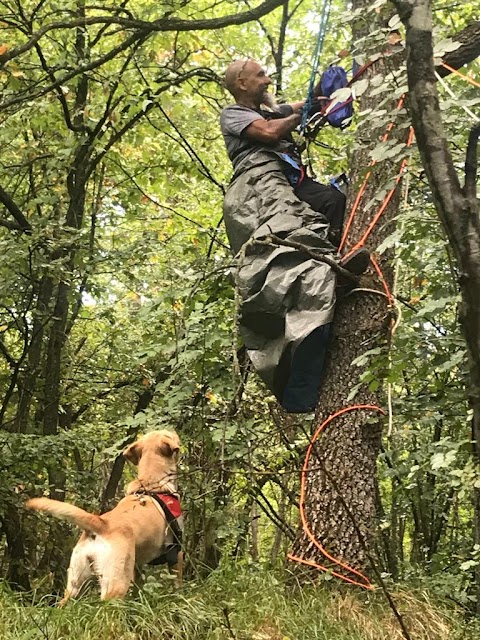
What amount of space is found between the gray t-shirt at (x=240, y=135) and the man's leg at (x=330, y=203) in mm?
312

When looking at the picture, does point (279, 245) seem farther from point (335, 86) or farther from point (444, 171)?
point (444, 171)

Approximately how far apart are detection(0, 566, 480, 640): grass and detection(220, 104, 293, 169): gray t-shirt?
2.33m

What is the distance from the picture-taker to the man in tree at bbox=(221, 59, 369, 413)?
337cm

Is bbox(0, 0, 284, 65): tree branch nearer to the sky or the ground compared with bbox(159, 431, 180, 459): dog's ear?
nearer to the sky

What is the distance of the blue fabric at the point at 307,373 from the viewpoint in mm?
3449

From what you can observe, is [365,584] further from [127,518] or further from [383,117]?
[383,117]

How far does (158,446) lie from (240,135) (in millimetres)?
2245

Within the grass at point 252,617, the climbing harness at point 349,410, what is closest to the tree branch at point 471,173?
the climbing harness at point 349,410

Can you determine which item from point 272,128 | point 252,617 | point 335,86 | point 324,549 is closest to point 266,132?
point 272,128

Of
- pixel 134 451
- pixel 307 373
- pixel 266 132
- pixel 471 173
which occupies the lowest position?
pixel 134 451

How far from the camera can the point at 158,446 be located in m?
4.87

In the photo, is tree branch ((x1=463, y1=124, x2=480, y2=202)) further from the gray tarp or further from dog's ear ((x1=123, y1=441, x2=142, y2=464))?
dog's ear ((x1=123, y1=441, x2=142, y2=464))

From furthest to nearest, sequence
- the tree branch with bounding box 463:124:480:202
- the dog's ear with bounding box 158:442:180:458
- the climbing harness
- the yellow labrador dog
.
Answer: the dog's ear with bounding box 158:442:180:458 < the yellow labrador dog < the climbing harness < the tree branch with bounding box 463:124:480:202

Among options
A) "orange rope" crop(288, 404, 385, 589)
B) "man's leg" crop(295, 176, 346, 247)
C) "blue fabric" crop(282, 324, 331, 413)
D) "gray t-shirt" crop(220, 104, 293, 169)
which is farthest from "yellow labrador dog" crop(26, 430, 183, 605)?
"gray t-shirt" crop(220, 104, 293, 169)
